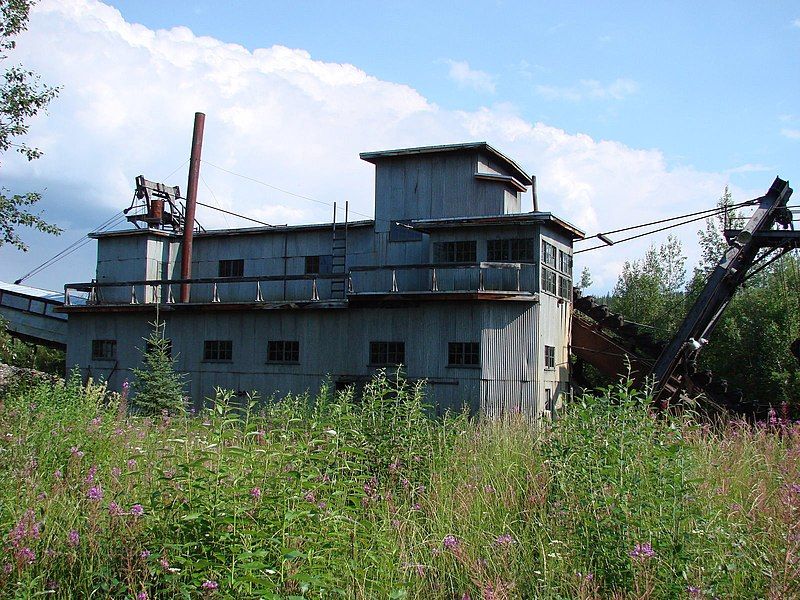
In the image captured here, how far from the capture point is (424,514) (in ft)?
27.6

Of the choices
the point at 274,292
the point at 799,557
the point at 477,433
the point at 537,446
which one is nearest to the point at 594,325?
the point at 274,292

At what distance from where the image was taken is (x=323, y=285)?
25.6m

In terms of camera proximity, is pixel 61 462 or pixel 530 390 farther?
pixel 530 390

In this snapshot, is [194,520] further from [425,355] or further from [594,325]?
[594,325]

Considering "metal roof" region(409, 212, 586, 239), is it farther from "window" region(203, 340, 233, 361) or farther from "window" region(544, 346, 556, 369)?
"window" region(203, 340, 233, 361)

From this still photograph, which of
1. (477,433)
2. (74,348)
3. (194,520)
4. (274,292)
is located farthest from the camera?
(74,348)

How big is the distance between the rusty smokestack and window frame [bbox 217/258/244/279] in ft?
4.17

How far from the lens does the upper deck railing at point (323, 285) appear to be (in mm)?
22031

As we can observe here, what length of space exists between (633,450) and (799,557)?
188 cm

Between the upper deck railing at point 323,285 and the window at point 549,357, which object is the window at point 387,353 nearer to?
the upper deck railing at point 323,285

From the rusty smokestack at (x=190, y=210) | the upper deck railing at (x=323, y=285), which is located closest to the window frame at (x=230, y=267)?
the upper deck railing at (x=323, y=285)

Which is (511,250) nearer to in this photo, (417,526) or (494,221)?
(494,221)

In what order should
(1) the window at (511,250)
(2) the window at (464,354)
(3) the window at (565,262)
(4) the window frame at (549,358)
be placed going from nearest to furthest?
(2) the window at (464,354)
(4) the window frame at (549,358)
(1) the window at (511,250)
(3) the window at (565,262)

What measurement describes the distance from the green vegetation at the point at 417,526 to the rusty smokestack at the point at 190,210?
20.0 metres
